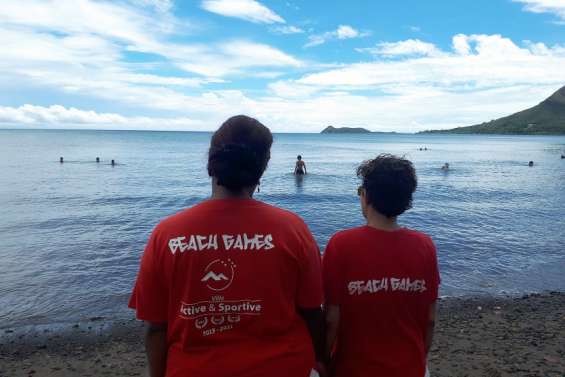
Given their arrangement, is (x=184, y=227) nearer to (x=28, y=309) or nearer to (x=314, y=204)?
(x=28, y=309)

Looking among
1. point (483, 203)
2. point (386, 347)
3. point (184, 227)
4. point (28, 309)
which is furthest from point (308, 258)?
point (483, 203)

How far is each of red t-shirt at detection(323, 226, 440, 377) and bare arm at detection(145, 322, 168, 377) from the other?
1048mm

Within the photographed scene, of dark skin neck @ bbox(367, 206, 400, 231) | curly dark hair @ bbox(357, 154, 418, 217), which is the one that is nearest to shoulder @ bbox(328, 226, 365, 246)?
dark skin neck @ bbox(367, 206, 400, 231)

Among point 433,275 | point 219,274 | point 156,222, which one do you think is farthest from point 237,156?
point 156,222

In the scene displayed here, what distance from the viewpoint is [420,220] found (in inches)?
774

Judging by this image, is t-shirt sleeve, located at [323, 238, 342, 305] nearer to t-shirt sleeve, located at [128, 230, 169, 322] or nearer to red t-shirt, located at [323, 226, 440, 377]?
red t-shirt, located at [323, 226, 440, 377]

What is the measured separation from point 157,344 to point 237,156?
1.15 metres

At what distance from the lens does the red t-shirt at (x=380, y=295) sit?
275 cm

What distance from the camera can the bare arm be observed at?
95.7 inches

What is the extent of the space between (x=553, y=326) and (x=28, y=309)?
10864 mm

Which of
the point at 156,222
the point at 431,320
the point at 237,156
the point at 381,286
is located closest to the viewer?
the point at 237,156

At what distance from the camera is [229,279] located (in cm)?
226

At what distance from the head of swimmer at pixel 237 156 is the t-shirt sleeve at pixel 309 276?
43 cm

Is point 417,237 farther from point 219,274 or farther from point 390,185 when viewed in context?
point 219,274
